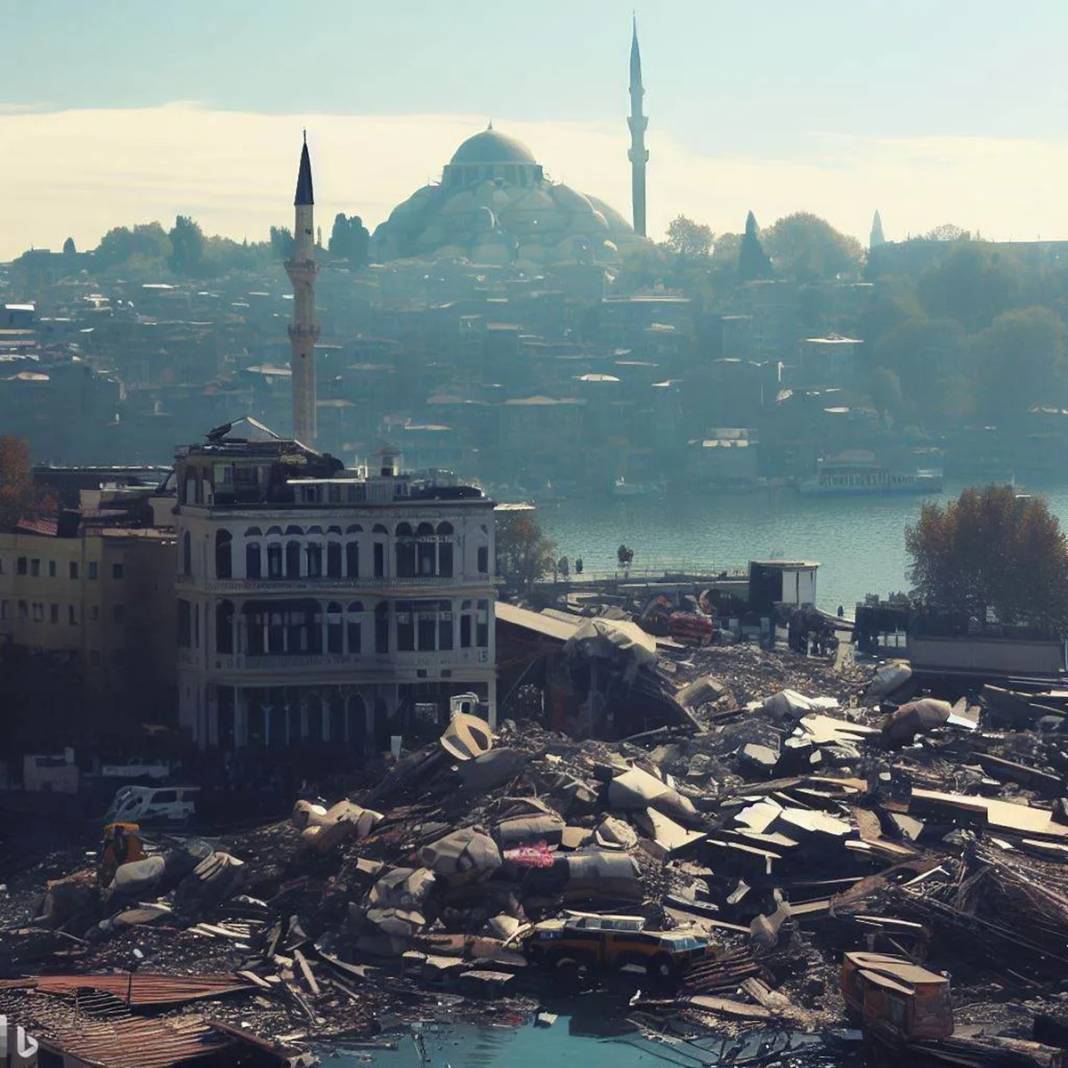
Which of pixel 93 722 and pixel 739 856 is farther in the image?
pixel 93 722

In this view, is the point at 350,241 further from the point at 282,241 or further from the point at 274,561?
the point at 274,561

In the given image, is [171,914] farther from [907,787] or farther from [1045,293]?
[1045,293]

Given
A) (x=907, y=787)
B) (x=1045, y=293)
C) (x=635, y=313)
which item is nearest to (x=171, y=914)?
(x=907, y=787)

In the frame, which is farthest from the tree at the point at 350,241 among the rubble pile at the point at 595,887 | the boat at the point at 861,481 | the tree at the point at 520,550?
the rubble pile at the point at 595,887

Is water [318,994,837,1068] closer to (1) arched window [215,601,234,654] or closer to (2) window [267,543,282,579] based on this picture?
(1) arched window [215,601,234,654]

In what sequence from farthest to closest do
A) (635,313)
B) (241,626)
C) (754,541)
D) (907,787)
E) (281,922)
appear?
(635,313), (754,541), (241,626), (907,787), (281,922)

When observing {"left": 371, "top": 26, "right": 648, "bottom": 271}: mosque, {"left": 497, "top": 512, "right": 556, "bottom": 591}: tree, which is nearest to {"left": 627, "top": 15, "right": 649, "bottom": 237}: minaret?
{"left": 371, "top": 26, "right": 648, "bottom": 271}: mosque
